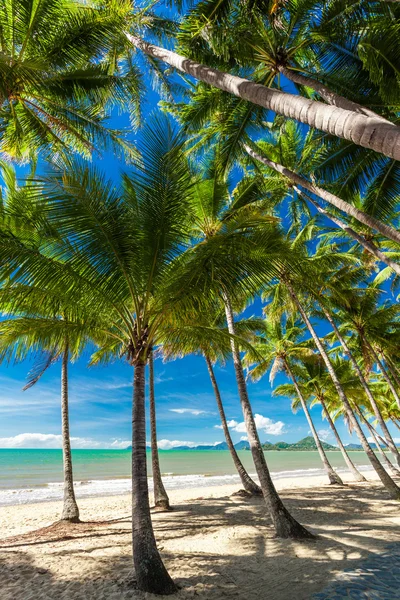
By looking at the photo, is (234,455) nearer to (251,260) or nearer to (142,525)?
(142,525)

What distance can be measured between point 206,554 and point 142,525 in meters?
1.91

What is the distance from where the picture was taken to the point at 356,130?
2.83m

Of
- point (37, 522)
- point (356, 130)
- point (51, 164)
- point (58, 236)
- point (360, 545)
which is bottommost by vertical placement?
point (360, 545)

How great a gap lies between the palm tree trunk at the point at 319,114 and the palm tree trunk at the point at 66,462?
6367mm

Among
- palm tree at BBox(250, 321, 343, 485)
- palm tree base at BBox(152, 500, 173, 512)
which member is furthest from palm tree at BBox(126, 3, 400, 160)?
palm tree at BBox(250, 321, 343, 485)

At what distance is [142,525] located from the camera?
13.8 ft

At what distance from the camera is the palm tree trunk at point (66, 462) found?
8203 millimetres

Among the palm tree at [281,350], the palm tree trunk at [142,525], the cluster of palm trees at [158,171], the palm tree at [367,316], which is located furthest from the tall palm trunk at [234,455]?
the palm tree trunk at [142,525]

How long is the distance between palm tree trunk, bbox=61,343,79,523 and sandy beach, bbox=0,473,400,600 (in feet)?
1.33

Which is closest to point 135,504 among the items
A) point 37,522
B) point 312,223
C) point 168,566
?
point 168,566

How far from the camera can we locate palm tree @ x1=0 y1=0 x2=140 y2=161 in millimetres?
5391

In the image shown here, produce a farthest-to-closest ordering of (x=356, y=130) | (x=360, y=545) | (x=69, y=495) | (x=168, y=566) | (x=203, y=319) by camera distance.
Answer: (x=69, y=495)
(x=203, y=319)
(x=360, y=545)
(x=168, y=566)
(x=356, y=130)

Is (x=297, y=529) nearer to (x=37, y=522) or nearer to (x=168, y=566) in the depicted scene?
(x=168, y=566)

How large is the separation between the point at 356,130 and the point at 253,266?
2.45 meters
